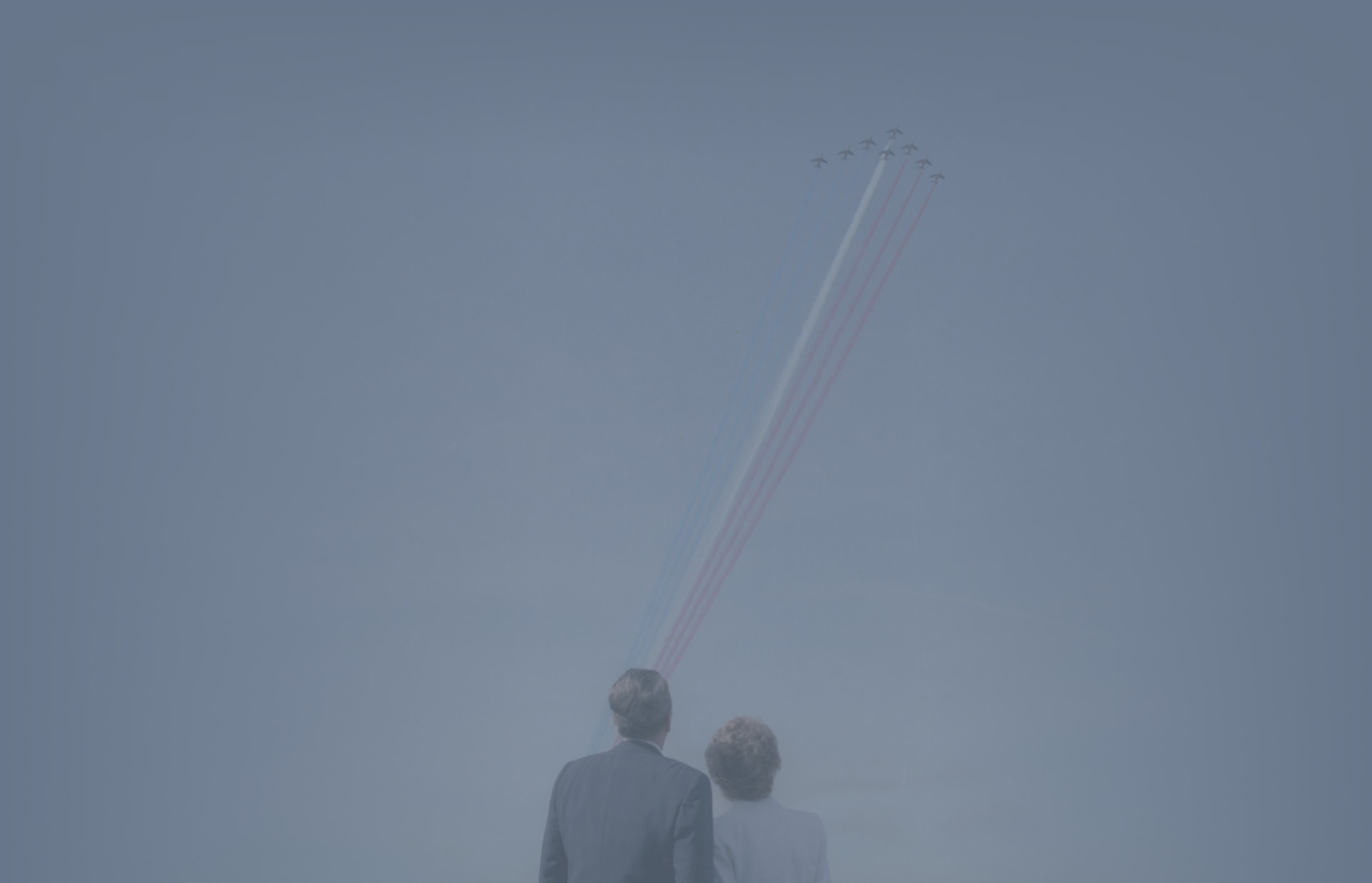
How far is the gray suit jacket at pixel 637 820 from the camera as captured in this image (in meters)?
4.97

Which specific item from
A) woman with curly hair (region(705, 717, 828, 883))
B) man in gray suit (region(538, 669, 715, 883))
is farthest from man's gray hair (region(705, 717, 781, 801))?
man in gray suit (region(538, 669, 715, 883))

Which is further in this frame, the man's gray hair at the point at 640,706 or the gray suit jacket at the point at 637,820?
the man's gray hair at the point at 640,706

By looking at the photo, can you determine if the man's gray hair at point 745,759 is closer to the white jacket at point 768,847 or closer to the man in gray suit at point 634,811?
the white jacket at point 768,847

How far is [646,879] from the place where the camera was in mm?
5023

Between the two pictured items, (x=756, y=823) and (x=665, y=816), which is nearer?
(x=665, y=816)

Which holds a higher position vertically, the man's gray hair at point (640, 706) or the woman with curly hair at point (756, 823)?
the man's gray hair at point (640, 706)

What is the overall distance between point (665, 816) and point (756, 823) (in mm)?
634

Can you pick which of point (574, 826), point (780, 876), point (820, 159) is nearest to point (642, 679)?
point (574, 826)

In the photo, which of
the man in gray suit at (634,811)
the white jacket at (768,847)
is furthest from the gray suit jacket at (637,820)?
the white jacket at (768,847)

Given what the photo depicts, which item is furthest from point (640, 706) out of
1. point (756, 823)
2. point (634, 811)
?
point (756, 823)

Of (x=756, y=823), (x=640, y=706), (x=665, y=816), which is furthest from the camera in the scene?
(x=756, y=823)

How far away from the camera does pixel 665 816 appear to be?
5000 millimetres

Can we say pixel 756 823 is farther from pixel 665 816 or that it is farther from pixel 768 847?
pixel 665 816

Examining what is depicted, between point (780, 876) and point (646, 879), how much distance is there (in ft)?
2.37
